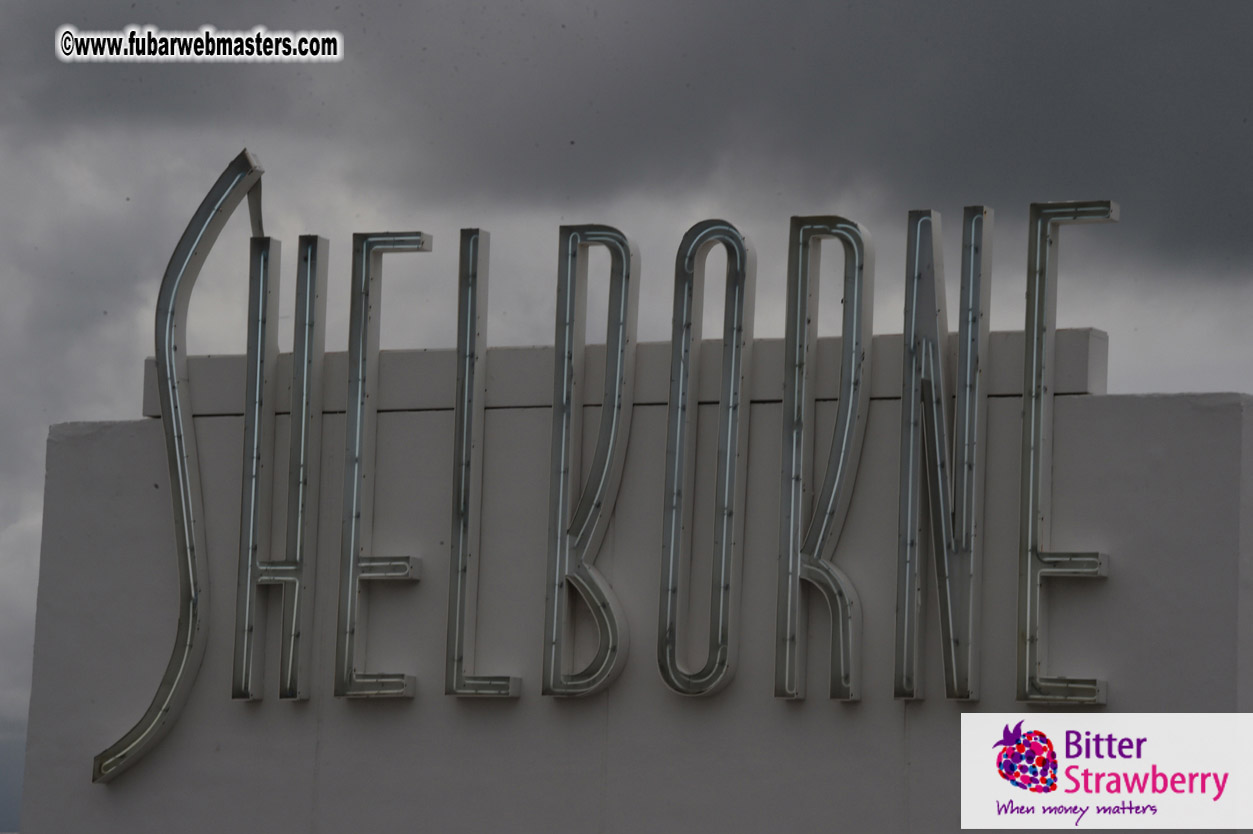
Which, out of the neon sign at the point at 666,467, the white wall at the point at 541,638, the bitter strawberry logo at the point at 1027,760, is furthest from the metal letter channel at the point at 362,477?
the bitter strawberry logo at the point at 1027,760

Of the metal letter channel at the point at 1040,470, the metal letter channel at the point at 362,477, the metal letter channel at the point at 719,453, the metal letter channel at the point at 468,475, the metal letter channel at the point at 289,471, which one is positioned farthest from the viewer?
the metal letter channel at the point at 289,471

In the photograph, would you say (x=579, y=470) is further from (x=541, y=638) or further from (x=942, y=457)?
(x=942, y=457)

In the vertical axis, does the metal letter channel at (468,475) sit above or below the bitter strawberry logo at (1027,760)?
above

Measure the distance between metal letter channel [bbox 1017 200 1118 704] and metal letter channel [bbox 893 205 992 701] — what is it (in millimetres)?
367

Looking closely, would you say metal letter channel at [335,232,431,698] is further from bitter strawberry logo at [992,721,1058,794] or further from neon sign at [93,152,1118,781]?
bitter strawberry logo at [992,721,1058,794]

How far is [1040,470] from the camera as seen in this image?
13891 mm

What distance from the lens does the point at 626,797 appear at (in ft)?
49.0

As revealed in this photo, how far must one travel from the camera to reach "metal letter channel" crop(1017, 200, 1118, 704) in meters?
13.6

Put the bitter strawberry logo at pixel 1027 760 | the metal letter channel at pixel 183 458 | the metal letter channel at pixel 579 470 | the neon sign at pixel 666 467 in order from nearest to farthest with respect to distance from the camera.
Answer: the bitter strawberry logo at pixel 1027 760 → the neon sign at pixel 666 467 → the metal letter channel at pixel 579 470 → the metal letter channel at pixel 183 458

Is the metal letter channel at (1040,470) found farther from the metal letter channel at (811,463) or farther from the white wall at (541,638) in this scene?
the metal letter channel at (811,463)

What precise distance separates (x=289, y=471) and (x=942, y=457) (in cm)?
584

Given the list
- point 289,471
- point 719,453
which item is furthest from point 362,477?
point 719,453

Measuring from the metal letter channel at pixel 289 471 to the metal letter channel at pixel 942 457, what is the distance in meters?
5.29

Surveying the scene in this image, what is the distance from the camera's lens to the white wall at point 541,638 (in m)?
13.6
